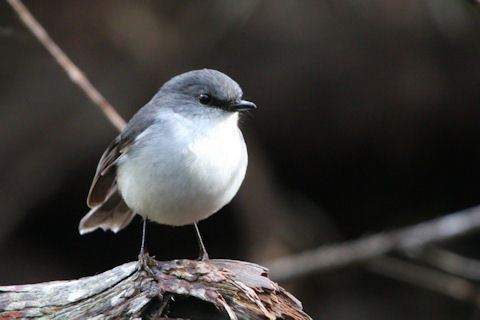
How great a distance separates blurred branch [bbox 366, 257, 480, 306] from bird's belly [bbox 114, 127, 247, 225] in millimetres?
2470

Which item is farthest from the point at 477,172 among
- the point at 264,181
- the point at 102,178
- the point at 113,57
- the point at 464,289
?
the point at 102,178

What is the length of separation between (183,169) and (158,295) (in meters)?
0.64

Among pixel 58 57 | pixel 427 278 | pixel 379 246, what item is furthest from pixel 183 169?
pixel 427 278

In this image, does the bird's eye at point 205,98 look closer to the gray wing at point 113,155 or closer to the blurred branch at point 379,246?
the gray wing at point 113,155

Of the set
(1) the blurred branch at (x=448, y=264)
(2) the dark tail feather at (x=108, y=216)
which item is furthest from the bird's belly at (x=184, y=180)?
(1) the blurred branch at (x=448, y=264)

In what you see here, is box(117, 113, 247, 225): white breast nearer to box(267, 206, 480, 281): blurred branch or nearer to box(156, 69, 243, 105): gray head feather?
box(156, 69, 243, 105): gray head feather

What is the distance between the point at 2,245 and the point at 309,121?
2782 mm

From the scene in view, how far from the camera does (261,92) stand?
22.4 feet

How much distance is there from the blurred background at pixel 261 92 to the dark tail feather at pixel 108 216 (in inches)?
82.3

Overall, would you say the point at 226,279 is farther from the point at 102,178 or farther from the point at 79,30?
the point at 79,30

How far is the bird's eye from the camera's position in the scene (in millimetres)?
4309

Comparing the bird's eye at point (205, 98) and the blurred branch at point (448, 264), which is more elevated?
the blurred branch at point (448, 264)

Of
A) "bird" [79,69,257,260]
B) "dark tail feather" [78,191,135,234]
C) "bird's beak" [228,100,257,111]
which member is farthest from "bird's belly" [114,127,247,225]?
"dark tail feather" [78,191,135,234]

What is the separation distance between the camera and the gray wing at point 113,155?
4.32 m
